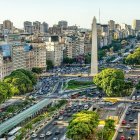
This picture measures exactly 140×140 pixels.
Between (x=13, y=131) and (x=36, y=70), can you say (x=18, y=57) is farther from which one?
(x=13, y=131)

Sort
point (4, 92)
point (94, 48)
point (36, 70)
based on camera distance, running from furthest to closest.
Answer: point (36, 70)
point (94, 48)
point (4, 92)

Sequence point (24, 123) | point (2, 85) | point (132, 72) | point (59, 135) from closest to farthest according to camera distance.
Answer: point (59, 135)
point (24, 123)
point (2, 85)
point (132, 72)

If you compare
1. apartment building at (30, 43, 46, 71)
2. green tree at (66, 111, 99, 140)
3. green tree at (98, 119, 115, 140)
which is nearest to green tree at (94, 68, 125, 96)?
green tree at (98, 119, 115, 140)

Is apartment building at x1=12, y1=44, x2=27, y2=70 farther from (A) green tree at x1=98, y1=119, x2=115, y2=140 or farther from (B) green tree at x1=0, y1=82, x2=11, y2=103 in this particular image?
(A) green tree at x1=98, y1=119, x2=115, y2=140

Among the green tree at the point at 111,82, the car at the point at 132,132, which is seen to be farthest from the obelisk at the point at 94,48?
the car at the point at 132,132

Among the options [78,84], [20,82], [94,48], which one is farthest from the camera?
[94,48]

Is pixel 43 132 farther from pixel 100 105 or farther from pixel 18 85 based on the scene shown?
pixel 18 85

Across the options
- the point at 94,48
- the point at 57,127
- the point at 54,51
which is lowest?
the point at 57,127

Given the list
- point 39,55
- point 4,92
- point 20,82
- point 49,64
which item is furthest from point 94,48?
point 4,92

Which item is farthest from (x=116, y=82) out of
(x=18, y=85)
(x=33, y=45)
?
(x=33, y=45)
